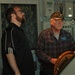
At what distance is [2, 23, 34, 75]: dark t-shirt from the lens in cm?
206

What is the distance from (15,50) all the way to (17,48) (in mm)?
30

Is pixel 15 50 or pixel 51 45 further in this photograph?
pixel 51 45

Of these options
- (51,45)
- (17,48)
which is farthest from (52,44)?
(17,48)

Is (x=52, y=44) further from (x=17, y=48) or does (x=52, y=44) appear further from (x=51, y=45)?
(x=17, y=48)

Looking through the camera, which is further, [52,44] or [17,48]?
[52,44]

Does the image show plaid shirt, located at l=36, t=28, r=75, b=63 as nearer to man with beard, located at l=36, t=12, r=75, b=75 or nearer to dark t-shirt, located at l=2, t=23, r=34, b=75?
man with beard, located at l=36, t=12, r=75, b=75

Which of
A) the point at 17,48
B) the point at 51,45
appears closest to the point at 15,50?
the point at 17,48

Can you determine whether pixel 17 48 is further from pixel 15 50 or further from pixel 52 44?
pixel 52 44

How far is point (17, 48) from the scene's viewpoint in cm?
208

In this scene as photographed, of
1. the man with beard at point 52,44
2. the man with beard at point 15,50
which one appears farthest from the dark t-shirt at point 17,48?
the man with beard at point 52,44

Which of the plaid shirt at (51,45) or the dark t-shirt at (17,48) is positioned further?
the plaid shirt at (51,45)

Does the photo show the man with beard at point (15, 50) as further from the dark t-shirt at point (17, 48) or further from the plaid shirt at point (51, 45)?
the plaid shirt at point (51, 45)

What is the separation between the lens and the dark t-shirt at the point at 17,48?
2.06 m

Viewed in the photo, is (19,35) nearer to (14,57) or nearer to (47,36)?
(14,57)
